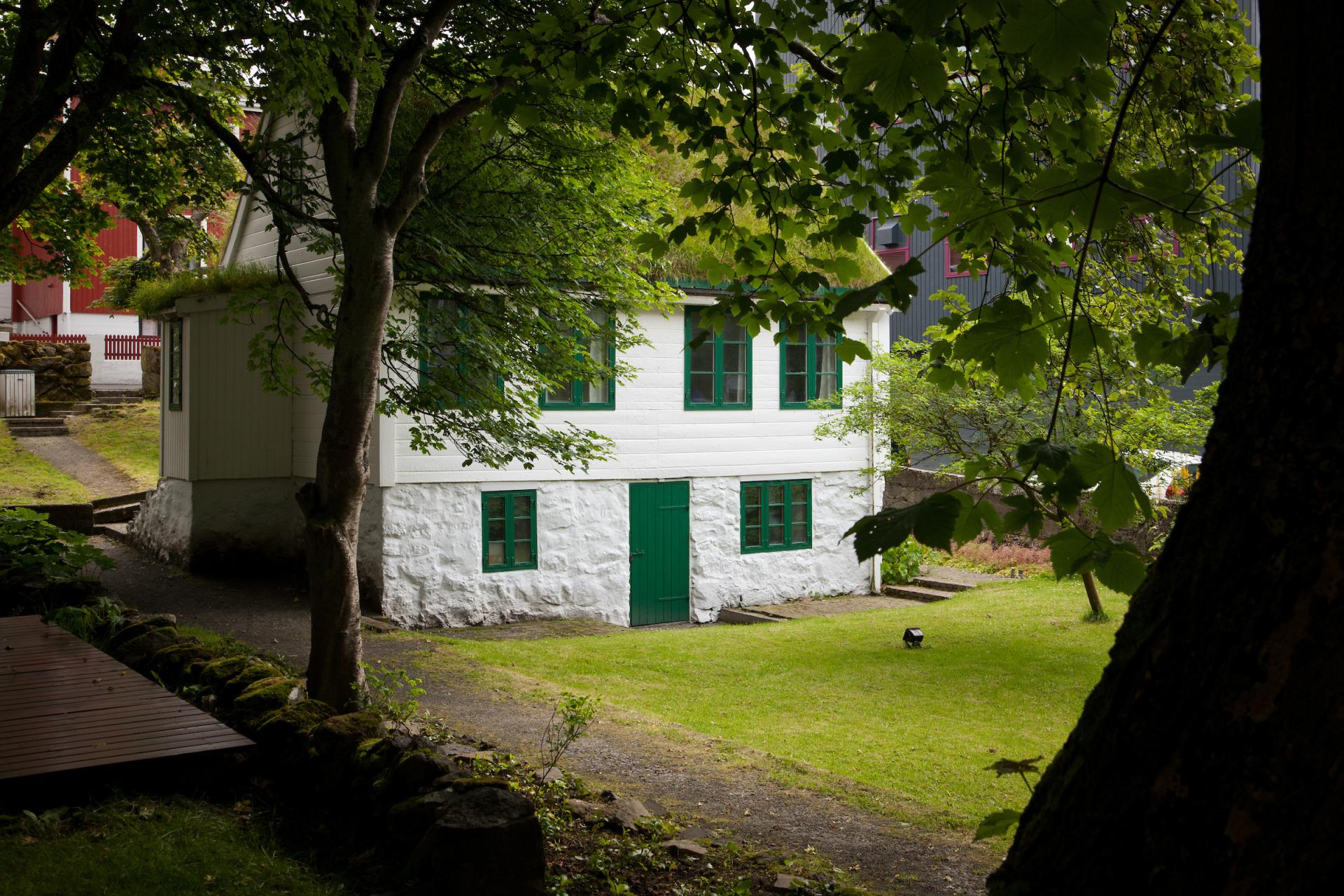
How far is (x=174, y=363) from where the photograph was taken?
16.8 metres

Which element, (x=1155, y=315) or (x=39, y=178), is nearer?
(x=1155, y=315)

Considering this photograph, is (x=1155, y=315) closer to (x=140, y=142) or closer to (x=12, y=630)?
(x=12, y=630)

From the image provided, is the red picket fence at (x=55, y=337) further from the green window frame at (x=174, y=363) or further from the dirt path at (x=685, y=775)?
the dirt path at (x=685, y=775)

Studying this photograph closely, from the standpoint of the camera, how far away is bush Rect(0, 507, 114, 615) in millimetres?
9430

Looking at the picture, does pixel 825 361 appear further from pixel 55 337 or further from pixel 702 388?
pixel 55 337

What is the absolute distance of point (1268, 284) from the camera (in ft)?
6.10

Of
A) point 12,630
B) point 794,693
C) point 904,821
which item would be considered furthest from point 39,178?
point 794,693

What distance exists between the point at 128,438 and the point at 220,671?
1798 centimetres

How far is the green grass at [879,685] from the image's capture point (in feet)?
28.4

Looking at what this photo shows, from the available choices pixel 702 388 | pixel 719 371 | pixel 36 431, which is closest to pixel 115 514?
pixel 36 431

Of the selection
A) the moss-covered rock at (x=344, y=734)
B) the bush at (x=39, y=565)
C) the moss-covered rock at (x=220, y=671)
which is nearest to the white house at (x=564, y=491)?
the bush at (x=39, y=565)

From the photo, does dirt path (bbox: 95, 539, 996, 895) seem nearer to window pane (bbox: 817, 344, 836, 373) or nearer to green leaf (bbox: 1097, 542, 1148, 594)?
green leaf (bbox: 1097, 542, 1148, 594)

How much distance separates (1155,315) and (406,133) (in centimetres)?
827

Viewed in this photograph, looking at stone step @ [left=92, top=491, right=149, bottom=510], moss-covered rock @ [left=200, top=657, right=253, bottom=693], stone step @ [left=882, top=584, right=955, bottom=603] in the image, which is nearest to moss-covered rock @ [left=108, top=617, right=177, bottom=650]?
moss-covered rock @ [left=200, top=657, right=253, bottom=693]
